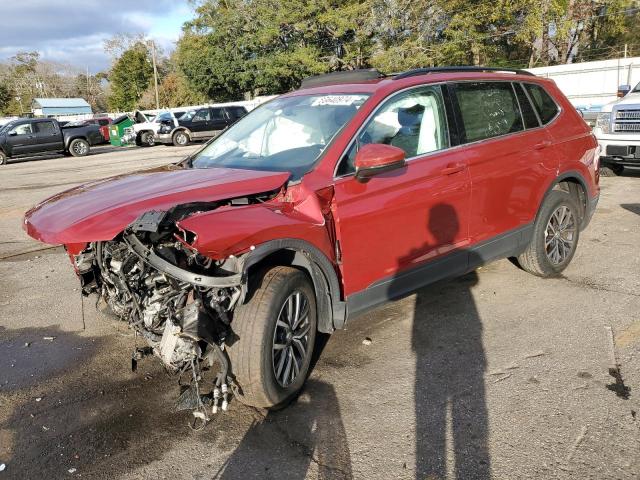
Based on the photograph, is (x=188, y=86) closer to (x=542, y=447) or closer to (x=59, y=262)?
(x=59, y=262)

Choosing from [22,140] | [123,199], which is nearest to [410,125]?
[123,199]

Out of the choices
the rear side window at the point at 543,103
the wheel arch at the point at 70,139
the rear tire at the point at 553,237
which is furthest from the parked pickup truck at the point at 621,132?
the wheel arch at the point at 70,139

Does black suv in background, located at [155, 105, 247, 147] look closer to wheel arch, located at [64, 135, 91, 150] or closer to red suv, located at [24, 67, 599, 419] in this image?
wheel arch, located at [64, 135, 91, 150]

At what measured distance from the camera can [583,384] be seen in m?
3.29

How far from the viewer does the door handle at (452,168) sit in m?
3.87

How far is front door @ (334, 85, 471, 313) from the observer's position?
3.36 m

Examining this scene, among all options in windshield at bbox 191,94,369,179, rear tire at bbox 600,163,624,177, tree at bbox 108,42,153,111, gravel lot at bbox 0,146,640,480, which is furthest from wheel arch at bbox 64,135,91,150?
tree at bbox 108,42,153,111

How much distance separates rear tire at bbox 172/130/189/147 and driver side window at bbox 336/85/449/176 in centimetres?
2387

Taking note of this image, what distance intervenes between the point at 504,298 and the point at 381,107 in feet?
6.99

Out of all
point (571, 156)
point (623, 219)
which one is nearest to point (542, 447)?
point (571, 156)

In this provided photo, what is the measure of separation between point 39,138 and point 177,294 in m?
22.1

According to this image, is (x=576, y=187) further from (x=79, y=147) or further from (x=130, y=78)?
(x=130, y=78)

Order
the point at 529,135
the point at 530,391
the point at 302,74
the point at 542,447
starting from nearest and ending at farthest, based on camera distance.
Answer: the point at 542,447 < the point at 530,391 < the point at 529,135 < the point at 302,74

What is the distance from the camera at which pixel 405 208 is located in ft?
11.8
